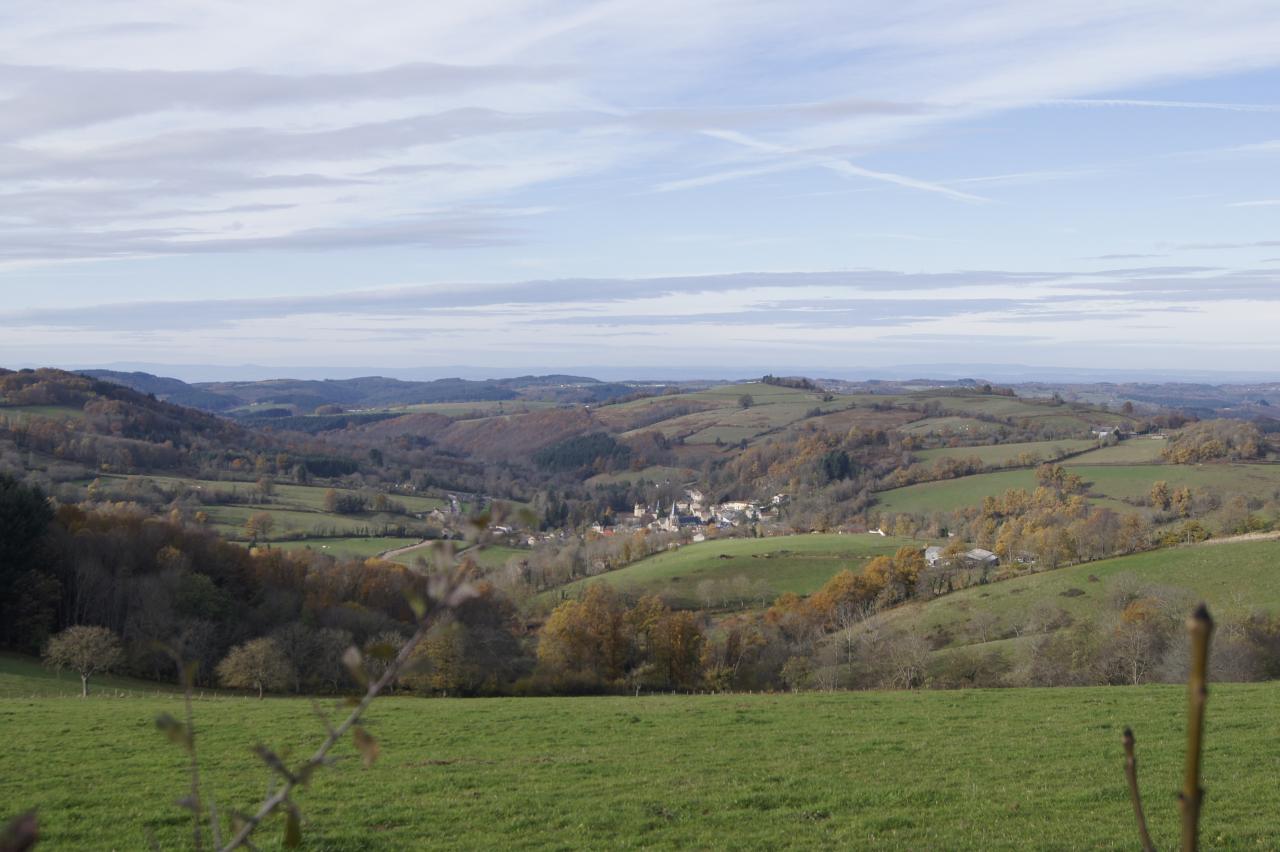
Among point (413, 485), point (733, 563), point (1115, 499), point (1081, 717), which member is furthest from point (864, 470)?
point (1081, 717)

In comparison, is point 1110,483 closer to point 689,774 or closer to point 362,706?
point 689,774

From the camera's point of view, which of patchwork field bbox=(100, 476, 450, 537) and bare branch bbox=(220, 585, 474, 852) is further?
patchwork field bbox=(100, 476, 450, 537)

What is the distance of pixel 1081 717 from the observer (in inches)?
794

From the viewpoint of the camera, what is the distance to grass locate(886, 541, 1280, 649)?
46.3 m

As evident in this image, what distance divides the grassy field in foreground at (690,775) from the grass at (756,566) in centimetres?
4463

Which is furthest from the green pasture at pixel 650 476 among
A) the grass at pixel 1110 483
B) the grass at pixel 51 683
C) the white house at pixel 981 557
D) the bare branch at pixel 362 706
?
the bare branch at pixel 362 706

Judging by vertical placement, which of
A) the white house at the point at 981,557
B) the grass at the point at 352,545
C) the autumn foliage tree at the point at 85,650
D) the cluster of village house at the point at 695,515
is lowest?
the cluster of village house at the point at 695,515

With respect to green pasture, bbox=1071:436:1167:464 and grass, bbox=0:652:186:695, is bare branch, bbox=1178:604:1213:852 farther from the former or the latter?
green pasture, bbox=1071:436:1167:464

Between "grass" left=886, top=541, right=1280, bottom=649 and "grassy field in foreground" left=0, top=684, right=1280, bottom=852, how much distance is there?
2557 centimetres

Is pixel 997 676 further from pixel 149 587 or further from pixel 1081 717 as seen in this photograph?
pixel 149 587

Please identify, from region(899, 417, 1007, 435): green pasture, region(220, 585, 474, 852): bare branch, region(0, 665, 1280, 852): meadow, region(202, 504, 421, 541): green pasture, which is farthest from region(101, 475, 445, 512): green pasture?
region(220, 585, 474, 852): bare branch

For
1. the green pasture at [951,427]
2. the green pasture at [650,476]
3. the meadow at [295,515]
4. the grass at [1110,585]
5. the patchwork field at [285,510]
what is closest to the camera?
the grass at [1110,585]

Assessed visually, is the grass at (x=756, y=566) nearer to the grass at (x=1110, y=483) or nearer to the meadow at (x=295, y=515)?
the grass at (x=1110, y=483)

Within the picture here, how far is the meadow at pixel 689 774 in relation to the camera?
11.5 metres
